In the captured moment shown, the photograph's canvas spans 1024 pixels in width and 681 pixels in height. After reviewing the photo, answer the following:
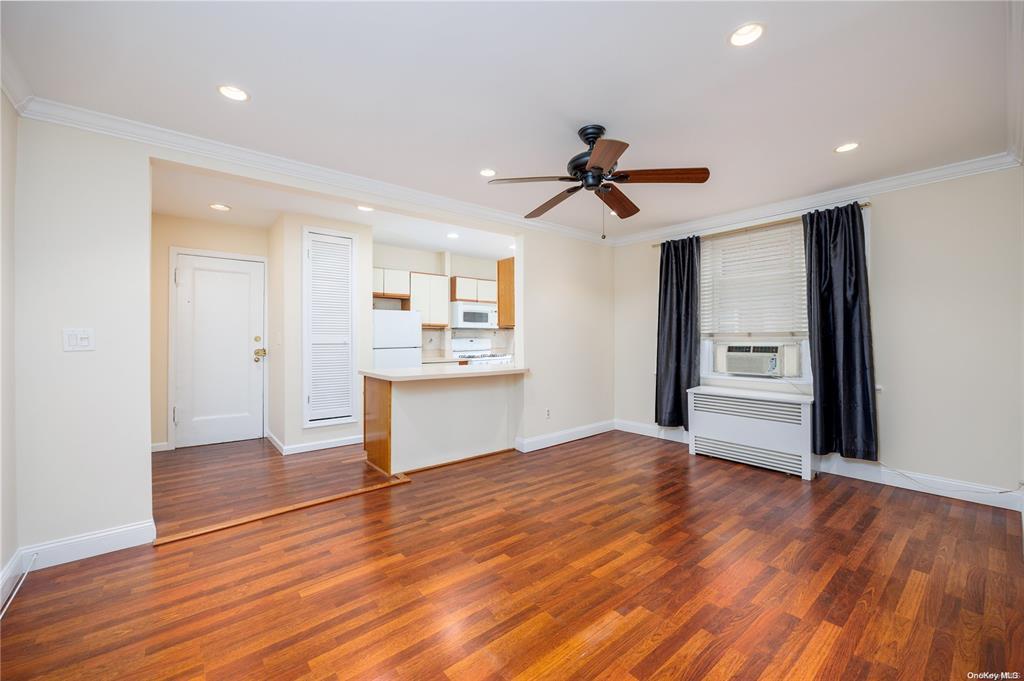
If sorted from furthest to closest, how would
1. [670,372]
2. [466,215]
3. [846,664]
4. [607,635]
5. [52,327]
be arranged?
[670,372]
[466,215]
[52,327]
[607,635]
[846,664]

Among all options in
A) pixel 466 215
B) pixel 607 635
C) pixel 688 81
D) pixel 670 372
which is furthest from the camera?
pixel 670 372

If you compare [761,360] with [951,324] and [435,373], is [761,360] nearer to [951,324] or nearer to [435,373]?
[951,324]

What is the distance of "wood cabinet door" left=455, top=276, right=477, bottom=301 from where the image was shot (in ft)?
21.2

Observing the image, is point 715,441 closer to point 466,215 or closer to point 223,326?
point 466,215

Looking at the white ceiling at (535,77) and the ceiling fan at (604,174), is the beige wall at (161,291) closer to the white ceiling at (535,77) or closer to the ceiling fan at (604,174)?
the white ceiling at (535,77)

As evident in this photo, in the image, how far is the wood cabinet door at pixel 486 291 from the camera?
6746 millimetres

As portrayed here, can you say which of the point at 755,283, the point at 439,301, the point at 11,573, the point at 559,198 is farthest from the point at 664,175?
the point at 439,301

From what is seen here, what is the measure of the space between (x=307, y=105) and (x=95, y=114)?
4.00ft

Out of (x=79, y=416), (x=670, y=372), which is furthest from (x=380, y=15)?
(x=670, y=372)

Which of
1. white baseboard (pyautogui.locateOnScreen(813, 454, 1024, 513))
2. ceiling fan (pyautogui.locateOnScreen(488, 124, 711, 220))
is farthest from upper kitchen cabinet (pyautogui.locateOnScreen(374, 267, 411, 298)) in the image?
white baseboard (pyautogui.locateOnScreen(813, 454, 1024, 513))

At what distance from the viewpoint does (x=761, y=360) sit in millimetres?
4184

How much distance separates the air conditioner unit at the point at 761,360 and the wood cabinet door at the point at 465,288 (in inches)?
147

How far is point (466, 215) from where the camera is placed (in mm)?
4035

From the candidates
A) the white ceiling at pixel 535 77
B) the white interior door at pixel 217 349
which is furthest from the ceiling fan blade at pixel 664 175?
the white interior door at pixel 217 349
